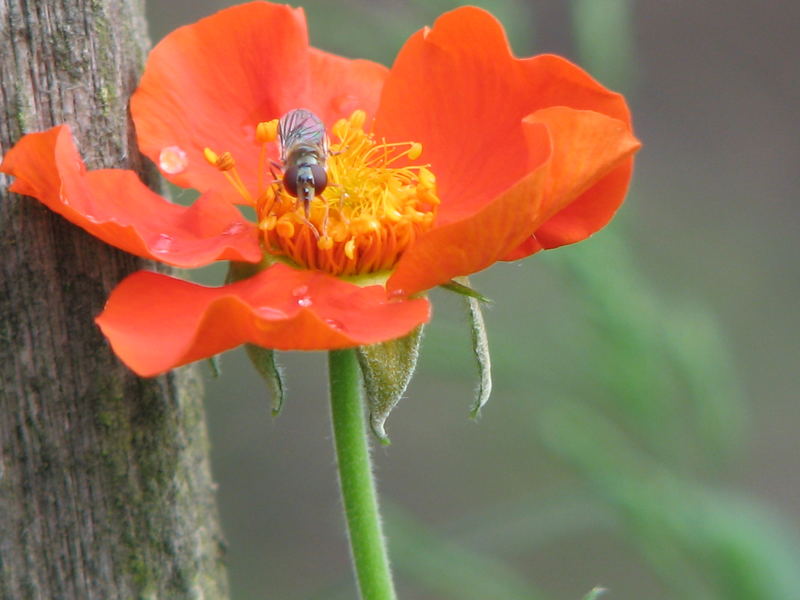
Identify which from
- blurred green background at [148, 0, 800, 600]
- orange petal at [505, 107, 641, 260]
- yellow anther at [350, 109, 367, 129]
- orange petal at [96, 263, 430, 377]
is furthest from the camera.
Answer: blurred green background at [148, 0, 800, 600]

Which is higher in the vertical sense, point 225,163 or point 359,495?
point 225,163

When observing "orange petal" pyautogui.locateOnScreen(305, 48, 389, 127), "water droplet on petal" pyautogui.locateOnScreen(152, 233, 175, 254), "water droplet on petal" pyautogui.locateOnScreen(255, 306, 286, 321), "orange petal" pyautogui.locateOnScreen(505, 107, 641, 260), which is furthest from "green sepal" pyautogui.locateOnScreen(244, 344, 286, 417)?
"orange petal" pyautogui.locateOnScreen(305, 48, 389, 127)

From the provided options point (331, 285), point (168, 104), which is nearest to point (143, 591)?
point (331, 285)

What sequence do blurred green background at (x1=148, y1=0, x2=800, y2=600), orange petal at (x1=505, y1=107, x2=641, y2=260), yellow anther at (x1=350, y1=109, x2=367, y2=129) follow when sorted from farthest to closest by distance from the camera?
blurred green background at (x1=148, y1=0, x2=800, y2=600) → yellow anther at (x1=350, y1=109, x2=367, y2=129) → orange petal at (x1=505, y1=107, x2=641, y2=260)

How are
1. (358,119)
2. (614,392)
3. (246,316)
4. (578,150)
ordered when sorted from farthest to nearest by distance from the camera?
1. (614,392)
2. (358,119)
3. (578,150)
4. (246,316)

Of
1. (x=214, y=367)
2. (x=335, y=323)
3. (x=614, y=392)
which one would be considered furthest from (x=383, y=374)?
(x=614, y=392)

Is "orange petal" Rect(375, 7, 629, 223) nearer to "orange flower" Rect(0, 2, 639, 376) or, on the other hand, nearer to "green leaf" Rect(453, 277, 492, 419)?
"orange flower" Rect(0, 2, 639, 376)

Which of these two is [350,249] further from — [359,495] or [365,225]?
[359,495]
